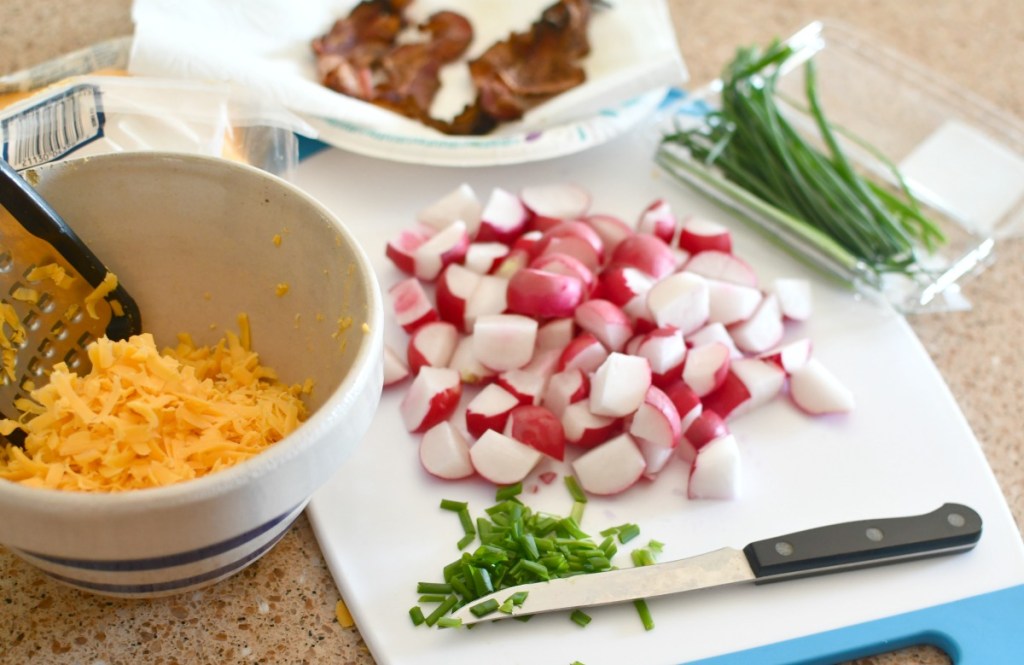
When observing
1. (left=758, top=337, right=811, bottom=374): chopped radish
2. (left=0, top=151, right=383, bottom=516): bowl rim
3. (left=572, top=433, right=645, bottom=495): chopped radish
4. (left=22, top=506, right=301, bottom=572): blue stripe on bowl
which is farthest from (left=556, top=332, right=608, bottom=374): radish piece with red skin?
(left=22, top=506, right=301, bottom=572): blue stripe on bowl

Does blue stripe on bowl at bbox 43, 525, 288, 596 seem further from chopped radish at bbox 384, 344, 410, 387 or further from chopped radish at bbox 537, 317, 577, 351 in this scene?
chopped radish at bbox 537, 317, 577, 351

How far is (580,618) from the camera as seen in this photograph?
3.03ft

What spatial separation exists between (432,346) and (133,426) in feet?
1.37

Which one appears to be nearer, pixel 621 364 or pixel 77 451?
pixel 77 451

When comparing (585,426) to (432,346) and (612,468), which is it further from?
(432,346)

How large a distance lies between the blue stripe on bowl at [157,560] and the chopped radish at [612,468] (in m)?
0.38

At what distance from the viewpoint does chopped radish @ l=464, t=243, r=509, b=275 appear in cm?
126

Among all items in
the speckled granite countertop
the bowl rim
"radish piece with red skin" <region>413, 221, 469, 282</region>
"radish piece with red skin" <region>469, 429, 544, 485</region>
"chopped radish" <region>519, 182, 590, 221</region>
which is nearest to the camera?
the bowl rim

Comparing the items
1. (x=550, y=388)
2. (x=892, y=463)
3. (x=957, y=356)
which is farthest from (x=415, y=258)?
(x=957, y=356)

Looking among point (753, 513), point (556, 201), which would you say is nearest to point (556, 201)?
point (556, 201)

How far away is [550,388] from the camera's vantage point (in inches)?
44.2

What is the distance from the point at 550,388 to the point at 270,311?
332 millimetres

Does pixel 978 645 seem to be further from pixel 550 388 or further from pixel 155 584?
pixel 155 584

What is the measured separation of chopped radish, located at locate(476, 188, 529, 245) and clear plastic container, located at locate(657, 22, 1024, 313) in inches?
11.3
